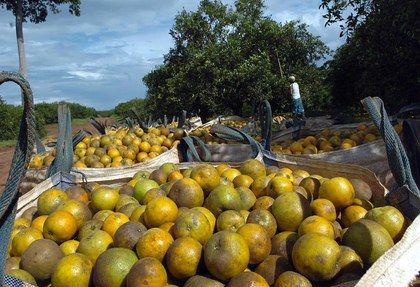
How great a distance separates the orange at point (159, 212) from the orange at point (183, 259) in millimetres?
395

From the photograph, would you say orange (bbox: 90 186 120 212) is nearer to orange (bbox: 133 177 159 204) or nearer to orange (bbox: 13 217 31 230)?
orange (bbox: 133 177 159 204)

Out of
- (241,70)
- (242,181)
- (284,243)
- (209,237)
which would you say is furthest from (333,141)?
(241,70)

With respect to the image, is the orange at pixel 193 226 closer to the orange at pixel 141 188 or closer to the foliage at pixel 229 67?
the orange at pixel 141 188

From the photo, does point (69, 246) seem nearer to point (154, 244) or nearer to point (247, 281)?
point (154, 244)

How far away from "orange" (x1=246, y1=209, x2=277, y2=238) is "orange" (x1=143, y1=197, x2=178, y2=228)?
523 millimetres

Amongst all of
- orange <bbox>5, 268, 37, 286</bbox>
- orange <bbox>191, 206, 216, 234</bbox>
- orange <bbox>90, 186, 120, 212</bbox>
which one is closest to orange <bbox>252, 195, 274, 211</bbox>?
orange <bbox>191, 206, 216, 234</bbox>

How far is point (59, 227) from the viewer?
8.30 feet

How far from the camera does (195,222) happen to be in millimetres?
2275

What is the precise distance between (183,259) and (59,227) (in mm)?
1020

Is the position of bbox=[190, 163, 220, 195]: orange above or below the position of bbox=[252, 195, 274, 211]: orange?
above

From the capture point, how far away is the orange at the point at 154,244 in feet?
7.06

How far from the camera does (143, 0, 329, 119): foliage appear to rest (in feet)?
56.2

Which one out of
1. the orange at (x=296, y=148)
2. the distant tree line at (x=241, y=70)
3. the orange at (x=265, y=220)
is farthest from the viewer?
the distant tree line at (x=241, y=70)

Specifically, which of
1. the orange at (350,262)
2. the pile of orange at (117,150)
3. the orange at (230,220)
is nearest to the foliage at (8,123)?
the pile of orange at (117,150)
